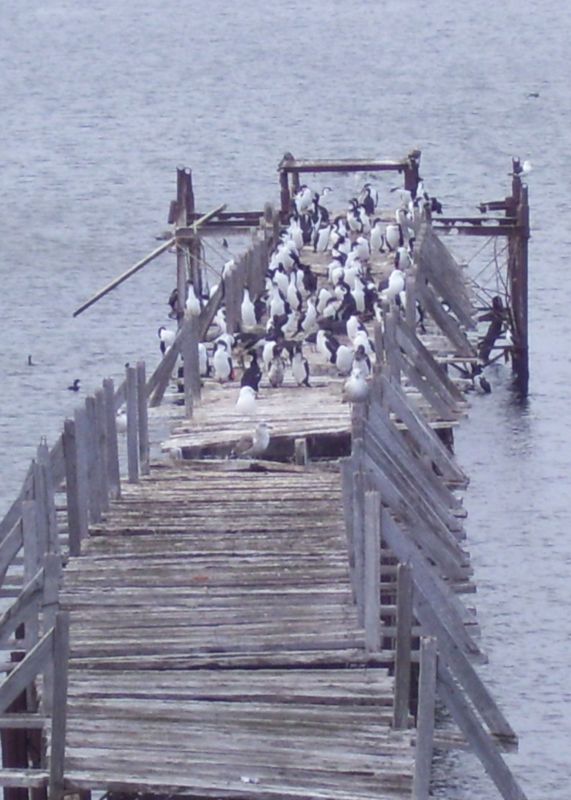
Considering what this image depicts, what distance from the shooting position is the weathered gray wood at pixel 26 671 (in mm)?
15500

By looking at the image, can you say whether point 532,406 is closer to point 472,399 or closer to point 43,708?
point 472,399

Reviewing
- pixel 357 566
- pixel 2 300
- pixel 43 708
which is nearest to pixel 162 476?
pixel 357 566

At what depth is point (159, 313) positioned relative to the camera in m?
50.2

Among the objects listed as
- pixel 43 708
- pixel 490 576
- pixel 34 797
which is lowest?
pixel 490 576

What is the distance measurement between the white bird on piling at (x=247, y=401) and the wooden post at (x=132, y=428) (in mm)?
2023

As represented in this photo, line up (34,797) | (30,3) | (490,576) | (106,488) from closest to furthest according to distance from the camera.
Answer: (34,797), (106,488), (490,576), (30,3)

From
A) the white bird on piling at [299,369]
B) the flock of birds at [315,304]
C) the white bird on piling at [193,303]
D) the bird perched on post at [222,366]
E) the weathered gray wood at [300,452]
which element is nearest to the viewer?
the weathered gray wood at [300,452]

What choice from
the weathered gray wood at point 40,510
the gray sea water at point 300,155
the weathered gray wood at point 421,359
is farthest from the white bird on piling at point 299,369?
the weathered gray wood at point 40,510

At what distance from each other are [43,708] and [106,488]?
5.07 meters

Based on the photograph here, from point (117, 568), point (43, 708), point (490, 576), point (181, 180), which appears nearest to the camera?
point (43, 708)

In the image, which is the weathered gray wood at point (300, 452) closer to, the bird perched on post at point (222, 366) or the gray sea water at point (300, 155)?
the gray sea water at point (300, 155)

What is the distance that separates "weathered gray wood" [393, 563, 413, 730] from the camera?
51.2 feet

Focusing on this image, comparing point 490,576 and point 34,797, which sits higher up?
point 34,797

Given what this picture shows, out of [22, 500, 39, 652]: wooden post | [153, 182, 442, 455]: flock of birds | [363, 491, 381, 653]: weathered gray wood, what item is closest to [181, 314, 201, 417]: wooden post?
[153, 182, 442, 455]: flock of birds
